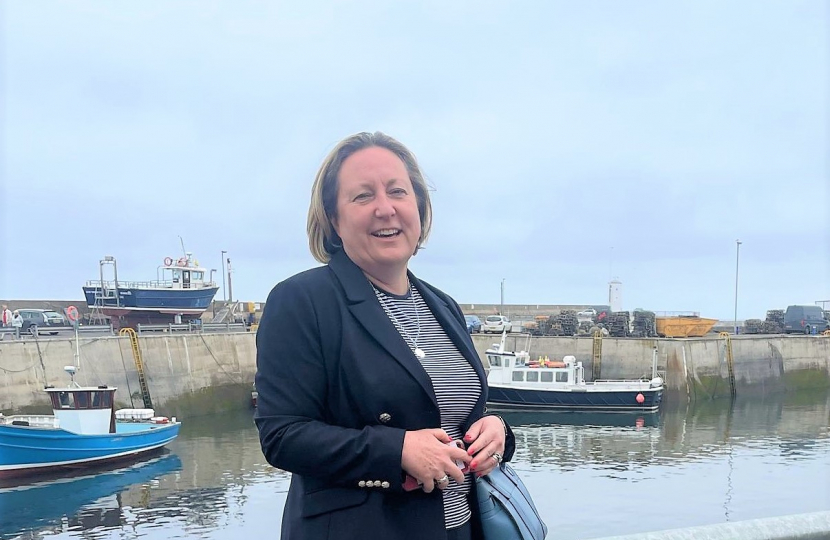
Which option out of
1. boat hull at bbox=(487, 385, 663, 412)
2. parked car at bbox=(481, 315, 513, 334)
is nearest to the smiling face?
boat hull at bbox=(487, 385, 663, 412)

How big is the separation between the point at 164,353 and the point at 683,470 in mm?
16614

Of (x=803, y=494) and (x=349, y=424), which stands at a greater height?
(x=349, y=424)

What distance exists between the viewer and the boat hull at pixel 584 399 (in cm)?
2450

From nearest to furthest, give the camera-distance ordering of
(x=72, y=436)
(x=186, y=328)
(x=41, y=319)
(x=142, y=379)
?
1. (x=72, y=436)
2. (x=142, y=379)
3. (x=186, y=328)
4. (x=41, y=319)

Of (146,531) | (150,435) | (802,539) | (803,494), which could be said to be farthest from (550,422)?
(802,539)

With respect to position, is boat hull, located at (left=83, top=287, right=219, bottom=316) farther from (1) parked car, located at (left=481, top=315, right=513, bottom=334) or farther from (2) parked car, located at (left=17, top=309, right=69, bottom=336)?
(1) parked car, located at (left=481, top=315, right=513, bottom=334)

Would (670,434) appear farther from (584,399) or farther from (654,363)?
(654,363)

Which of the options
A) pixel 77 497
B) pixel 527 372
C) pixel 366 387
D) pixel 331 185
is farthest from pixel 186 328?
pixel 366 387

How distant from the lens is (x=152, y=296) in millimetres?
30703

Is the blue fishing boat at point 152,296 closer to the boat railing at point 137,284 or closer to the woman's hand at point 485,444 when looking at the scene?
the boat railing at point 137,284

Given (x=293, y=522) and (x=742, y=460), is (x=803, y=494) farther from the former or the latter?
(x=293, y=522)

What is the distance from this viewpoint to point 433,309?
1.80 m

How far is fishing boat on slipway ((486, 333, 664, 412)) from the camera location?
24.5 m

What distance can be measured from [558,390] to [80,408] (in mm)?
15816
